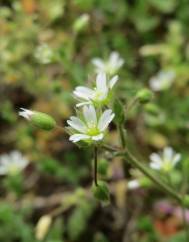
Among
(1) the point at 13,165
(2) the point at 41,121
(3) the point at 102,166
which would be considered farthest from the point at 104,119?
(1) the point at 13,165

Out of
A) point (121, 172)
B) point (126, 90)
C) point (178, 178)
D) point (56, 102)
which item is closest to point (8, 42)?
point (56, 102)

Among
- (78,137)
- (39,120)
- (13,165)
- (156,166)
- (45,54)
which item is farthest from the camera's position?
(13,165)

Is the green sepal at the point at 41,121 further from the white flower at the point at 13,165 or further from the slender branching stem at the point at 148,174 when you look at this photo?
the white flower at the point at 13,165

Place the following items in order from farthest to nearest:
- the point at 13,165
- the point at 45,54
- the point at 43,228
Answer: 1. the point at 13,165
2. the point at 45,54
3. the point at 43,228

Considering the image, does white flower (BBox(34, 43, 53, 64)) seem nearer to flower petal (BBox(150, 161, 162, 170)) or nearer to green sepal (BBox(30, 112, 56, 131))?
flower petal (BBox(150, 161, 162, 170))

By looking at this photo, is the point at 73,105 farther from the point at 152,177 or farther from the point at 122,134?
the point at 122,134

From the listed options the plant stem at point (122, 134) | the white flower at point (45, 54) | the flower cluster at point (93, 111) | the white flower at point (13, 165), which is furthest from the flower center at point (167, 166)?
the white flower at point (13, 165)

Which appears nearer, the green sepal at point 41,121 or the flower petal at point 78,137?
the flower petal at point 78,137
